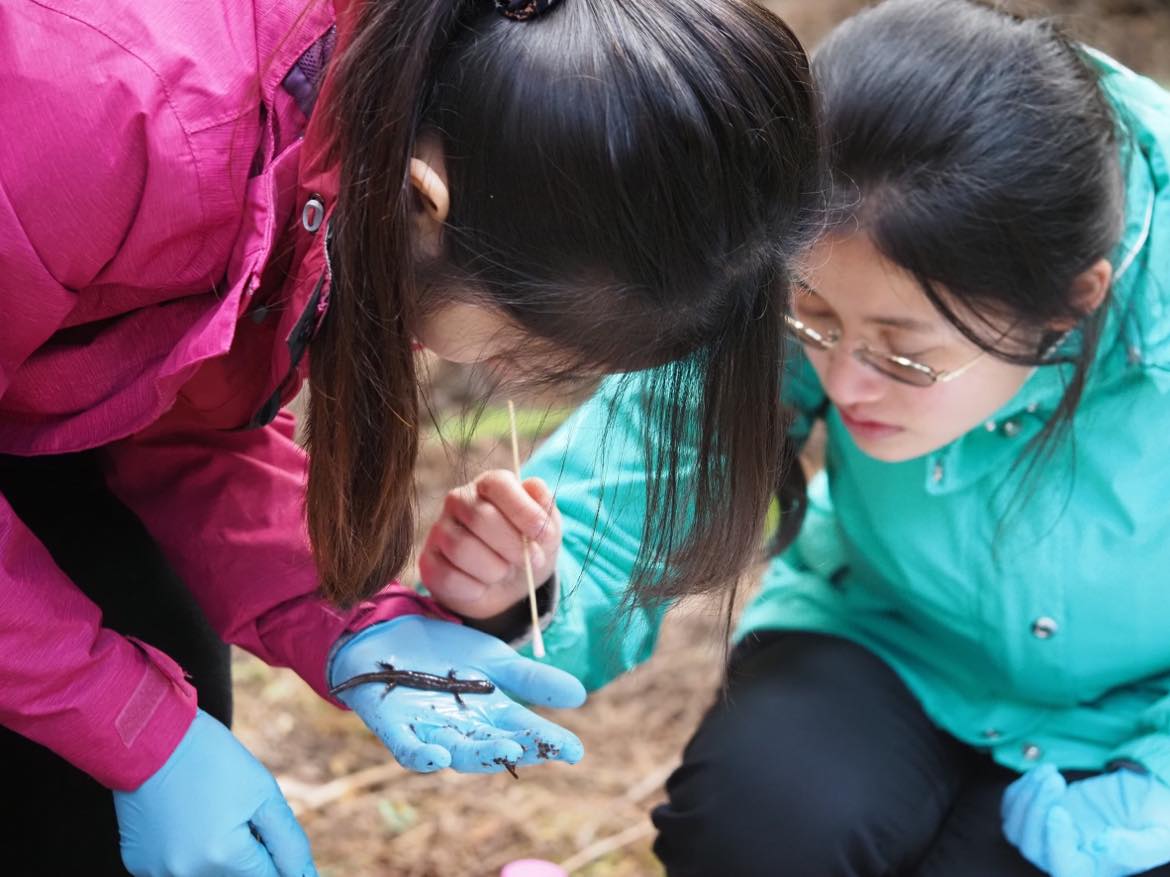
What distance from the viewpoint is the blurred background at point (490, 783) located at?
5.46 ft

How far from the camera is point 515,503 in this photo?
121 cm

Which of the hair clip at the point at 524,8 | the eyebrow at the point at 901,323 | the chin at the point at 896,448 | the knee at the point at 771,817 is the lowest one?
the knee at the point at 771,817

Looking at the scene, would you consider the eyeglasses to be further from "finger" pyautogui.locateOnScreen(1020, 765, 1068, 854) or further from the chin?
"finger" pyautogui.locateOnScreen(1020, 765, 1068, 854)

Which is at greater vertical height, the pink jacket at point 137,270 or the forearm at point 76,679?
the pink jacket at point 137,270

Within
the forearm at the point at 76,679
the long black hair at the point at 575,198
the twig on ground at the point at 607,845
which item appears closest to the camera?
the long black hair at the point at 575,198

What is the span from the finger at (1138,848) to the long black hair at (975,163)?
422 millimetres

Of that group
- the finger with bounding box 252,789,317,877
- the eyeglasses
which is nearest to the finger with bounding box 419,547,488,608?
the finger with bounding box 252,789,317,877

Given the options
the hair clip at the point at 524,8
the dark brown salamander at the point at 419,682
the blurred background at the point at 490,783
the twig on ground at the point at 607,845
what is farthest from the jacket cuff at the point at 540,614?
the hair clip at the point at 524,8

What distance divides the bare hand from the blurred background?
0.79 ft

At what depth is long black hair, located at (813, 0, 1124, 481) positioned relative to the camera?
3.80 ft

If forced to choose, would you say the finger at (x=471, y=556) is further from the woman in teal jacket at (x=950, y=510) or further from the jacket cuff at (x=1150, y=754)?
the jacket cuff at (x=1150, y=754)

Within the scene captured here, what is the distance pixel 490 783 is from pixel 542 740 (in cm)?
71

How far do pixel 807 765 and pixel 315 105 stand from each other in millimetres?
785

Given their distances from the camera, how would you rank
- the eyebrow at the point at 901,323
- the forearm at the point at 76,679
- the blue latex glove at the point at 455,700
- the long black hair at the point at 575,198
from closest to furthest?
the long black hair at the point at 575,198 < the forearm at the point at 76,679 < the blue latex glove at the point at 455,700 < the eyebrow at the point at 901,323
